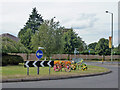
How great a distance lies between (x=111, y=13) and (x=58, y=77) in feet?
87.5

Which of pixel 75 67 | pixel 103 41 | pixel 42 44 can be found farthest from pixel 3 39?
pixel 103 41

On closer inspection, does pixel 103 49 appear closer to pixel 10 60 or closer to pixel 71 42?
pixel 71 42

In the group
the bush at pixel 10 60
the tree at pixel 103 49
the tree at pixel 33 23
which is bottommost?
the bush at pixel 10 60

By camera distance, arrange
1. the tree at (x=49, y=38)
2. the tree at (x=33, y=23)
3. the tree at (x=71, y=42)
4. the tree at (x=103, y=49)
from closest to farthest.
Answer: the tree at (x=49, y=38), the tree at (x=71, y=42), the tree at (x=103, y=49), the tree at (x=33, y=23)

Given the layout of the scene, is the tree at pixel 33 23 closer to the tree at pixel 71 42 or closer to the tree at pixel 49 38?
the tree at pixel 71 42

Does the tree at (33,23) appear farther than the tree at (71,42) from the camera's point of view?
Yes

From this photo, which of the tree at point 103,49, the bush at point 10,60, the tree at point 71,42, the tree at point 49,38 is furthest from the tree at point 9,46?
the tree at point 103,49

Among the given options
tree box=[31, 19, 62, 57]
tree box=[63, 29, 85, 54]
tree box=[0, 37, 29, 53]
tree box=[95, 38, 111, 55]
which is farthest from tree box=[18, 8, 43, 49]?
tree box=[0, 37, 29, 53]

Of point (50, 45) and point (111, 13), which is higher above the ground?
point (111, 13)

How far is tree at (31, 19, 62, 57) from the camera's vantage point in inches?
1259

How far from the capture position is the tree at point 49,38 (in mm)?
31969

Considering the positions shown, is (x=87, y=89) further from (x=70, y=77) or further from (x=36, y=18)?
(x=36, y=18)

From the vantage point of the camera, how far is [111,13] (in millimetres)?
36688

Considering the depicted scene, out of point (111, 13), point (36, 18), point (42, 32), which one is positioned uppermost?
→ point (36, 18)
